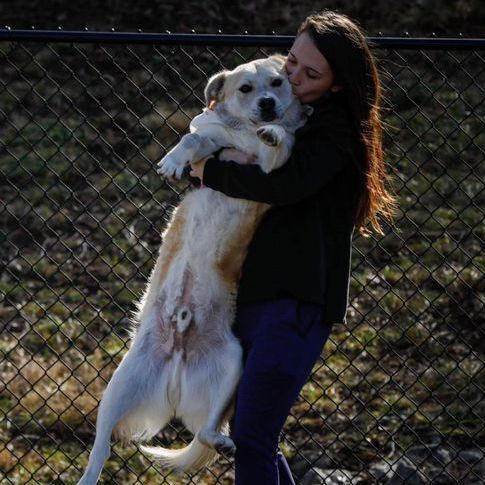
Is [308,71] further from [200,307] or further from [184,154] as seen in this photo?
[200,307]

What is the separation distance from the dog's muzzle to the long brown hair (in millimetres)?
301

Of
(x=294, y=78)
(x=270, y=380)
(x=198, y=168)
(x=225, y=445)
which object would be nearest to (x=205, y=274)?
(x=198, y=168)

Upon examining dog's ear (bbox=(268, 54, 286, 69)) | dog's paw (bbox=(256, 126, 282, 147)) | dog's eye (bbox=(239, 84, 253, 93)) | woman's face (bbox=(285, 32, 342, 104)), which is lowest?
dog's eye (bbox=(239, 84, 253, 93))

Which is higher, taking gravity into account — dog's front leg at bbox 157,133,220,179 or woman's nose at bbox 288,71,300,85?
woman's nose at bbox 288,71,300,85

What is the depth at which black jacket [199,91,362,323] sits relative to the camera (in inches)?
144

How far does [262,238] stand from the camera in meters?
3.86

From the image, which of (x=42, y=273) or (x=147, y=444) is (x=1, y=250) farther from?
(x=147, y=444)

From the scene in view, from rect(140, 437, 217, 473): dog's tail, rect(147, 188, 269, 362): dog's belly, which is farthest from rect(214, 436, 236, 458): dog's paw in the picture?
rect(147, 188, 269, 362): dog's belly

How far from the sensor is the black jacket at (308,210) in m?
3.66

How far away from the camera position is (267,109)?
13.1 feet

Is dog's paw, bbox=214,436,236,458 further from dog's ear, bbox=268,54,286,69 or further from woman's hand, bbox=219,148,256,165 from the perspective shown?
dog's ear, bbox=268,54,286,69

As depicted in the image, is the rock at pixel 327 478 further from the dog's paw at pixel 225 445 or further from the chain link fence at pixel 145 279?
the dog's paw at pixel 225 445

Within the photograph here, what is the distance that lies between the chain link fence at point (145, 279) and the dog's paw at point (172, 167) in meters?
0.70

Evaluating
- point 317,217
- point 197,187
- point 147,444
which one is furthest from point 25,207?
point 317,217
